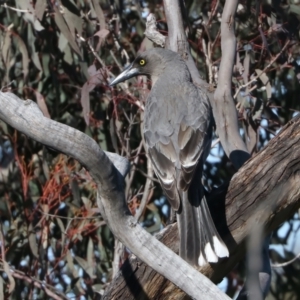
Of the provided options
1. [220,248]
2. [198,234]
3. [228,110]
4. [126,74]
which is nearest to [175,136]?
[228,110]

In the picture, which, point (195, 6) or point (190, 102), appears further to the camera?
point (195, 6)

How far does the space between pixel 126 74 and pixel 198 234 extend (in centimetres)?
148

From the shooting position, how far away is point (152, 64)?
4.79 metres

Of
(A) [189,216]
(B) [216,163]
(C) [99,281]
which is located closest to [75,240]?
(C) [99,281]

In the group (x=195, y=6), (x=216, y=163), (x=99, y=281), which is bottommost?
(x=99, y=281)

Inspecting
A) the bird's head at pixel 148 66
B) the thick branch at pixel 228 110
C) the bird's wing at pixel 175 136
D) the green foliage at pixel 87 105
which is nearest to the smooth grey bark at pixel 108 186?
the bird's wing at pixel 175 136

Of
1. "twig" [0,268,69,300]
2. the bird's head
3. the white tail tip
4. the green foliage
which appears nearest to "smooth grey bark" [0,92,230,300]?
the white tail tip

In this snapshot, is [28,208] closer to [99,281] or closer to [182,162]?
[99,281]

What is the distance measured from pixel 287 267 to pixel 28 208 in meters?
1.71

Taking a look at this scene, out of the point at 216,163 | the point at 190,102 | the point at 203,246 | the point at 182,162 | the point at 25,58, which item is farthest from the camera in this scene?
the point at 216,163

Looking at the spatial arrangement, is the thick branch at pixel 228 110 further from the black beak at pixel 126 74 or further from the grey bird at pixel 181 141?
the black beak at pixel 126 74

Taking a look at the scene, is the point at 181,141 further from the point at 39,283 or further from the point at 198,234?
the point at 39,283

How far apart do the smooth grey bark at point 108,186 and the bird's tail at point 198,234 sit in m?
0.31

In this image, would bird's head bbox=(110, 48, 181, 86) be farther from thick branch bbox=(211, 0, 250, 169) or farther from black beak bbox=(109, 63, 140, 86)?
thick branch bbox=(211, 0, 250, 169)
